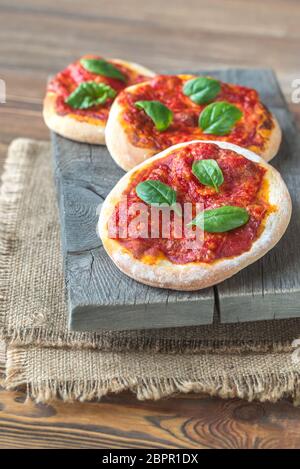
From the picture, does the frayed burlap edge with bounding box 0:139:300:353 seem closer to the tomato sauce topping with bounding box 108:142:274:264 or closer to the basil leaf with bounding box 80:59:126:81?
the tomato sauce topping with bounding box 108:142:274:264

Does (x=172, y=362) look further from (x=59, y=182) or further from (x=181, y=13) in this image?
(x=181, y=13)

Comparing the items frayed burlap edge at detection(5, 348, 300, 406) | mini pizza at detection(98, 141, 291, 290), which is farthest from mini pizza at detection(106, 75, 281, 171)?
frayed burlap edge at detection(5, 348, 300, 406)

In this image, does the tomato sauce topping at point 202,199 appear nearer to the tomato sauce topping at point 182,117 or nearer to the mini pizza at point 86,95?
the tomato sauce topping at point 182,117

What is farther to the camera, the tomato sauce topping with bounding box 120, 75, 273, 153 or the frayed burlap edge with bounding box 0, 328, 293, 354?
the tomato sauce topping with bounding box 120, 75, 273, 153

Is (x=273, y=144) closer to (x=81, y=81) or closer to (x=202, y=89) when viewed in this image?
(x=202, y=89)

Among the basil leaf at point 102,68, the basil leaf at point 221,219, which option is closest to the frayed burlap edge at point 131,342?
the basil leaf at point 221,219

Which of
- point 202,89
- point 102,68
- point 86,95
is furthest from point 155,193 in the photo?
point 102,68
